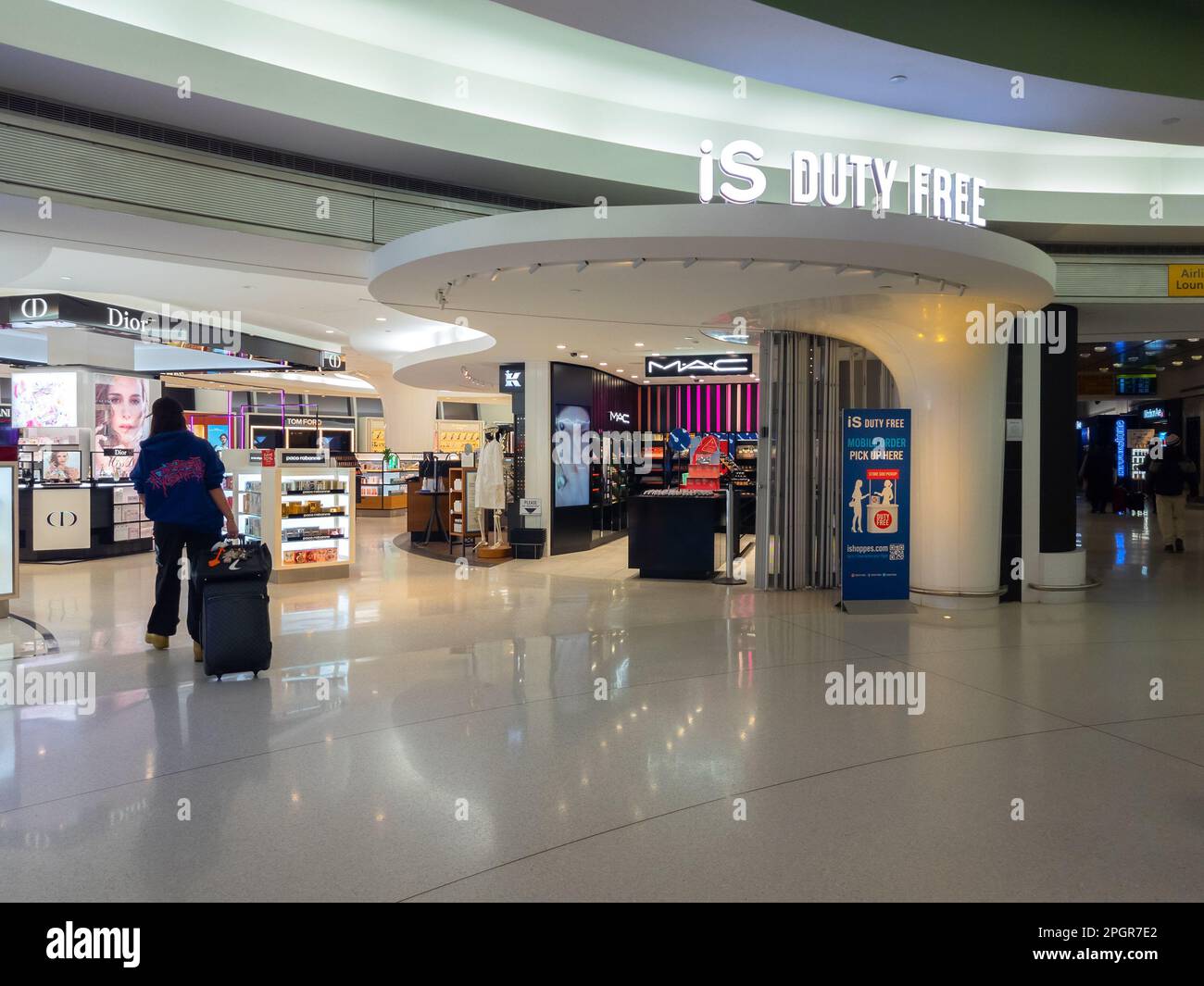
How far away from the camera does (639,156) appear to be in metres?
7.51

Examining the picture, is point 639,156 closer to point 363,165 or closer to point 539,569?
point 363,165

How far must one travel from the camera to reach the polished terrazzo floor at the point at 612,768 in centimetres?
289

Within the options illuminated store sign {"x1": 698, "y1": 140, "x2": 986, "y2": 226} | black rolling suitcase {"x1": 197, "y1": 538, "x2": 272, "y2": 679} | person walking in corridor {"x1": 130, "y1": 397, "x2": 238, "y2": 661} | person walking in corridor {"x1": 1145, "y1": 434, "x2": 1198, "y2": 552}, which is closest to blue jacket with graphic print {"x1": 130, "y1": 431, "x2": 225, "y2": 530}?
person walking in corridor {"x1": 130, "y1": 397, "x2": 238, "y2": 661}

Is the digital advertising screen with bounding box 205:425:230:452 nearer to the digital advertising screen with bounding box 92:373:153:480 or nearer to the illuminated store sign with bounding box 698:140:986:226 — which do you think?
the digital advertising screen with bounding box 92:373:153:480

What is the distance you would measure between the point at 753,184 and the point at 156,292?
8481 millimetres

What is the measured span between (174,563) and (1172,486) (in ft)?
43.3

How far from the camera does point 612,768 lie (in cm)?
390

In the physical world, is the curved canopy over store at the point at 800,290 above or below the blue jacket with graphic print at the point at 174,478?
above

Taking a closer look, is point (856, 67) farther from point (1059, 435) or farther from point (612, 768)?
point (1059, 435)

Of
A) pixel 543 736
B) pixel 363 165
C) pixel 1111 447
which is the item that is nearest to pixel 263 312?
pixel 363 165

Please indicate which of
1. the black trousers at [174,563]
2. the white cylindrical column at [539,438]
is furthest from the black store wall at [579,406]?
the black trousers at [174,563]

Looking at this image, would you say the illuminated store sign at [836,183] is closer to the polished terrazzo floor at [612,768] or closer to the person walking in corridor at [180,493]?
the polished terrazzo floor at [612,768]

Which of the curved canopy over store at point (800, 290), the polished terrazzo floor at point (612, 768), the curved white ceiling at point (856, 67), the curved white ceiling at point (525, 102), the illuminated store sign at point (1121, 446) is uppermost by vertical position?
the curved white ceiling at point (525, 102)

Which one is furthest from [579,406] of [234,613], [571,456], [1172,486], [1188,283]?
[1172,486]
